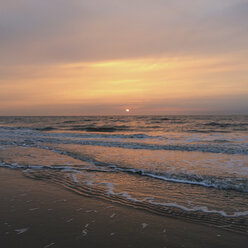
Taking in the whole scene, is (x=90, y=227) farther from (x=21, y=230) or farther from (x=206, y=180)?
(x=206, y=180)

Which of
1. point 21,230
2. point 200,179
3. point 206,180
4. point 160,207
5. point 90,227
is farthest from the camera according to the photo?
point 200,179

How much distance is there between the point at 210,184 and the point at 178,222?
9.20 ft

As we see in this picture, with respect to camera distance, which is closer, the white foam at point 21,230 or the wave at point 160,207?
the white foam at point 21,230

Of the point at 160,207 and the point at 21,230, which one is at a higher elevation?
the point at 21,230

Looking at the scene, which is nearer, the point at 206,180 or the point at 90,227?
the point at 90,227

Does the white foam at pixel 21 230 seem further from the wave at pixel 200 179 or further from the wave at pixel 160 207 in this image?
the wave at pixel 200 179

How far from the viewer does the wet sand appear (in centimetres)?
346

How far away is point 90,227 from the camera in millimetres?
3955

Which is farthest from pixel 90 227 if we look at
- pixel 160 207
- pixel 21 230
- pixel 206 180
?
pixel 206 180

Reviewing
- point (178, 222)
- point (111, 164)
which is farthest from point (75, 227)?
point (111, 164)

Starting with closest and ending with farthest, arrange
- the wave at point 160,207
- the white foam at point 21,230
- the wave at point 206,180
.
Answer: the white foam at point 21,230 → the wave at point 160,207 → the wave at point 206,180

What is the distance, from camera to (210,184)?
657 cm

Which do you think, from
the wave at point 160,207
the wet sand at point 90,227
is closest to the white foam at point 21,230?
the wet sand at point 90,227

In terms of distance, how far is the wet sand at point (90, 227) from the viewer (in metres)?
3.46
